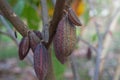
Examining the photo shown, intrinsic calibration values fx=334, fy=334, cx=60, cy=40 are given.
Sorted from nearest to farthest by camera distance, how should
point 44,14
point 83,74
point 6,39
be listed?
point 44,14 → point 83,74 → point 6,39

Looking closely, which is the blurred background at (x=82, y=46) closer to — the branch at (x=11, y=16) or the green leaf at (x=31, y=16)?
the green leaf at (x=31, y=16)

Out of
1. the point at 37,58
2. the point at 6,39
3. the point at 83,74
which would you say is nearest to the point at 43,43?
the point at 37,58

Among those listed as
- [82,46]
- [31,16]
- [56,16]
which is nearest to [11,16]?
[56,16]

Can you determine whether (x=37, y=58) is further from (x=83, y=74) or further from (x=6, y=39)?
(x=6, y=39)

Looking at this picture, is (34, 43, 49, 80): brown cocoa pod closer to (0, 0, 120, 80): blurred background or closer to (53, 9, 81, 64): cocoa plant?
(53, 9, 81, 64): cocoa plant

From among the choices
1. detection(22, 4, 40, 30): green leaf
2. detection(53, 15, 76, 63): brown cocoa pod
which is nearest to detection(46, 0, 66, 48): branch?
detection(53, 15, 76, 63): brown cocoa pod
